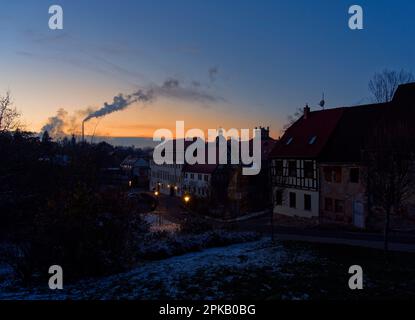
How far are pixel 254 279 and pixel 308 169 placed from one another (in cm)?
1962

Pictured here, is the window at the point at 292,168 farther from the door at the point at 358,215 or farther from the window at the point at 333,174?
the door at the point at 358,215

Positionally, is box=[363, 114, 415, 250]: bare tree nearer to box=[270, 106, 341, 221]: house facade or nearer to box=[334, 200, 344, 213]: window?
box=[334, 200, 344, 213]: window

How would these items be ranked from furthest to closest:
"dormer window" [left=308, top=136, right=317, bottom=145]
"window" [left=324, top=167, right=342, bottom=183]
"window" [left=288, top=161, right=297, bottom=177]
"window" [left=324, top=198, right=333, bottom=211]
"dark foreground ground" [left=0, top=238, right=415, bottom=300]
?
"window" [left=288, top=161, right=297, bottom=177] → "dormer window" [left=308, top=136, right=317, bottom=145] → "window" [left=324, top=198, right=333, bottom=211] → "window" [left=324, top=167, right=342, bottom=183] → "dark foreground ground" [left=0, top=238, right=415, bottom=300]

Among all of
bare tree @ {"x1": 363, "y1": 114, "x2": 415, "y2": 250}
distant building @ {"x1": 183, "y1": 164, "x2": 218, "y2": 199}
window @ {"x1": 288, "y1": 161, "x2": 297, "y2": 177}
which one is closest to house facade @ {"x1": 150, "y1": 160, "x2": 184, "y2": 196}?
distant building @ {"x1": 183, "y1": 164, "x2": 218, "y2": 199}

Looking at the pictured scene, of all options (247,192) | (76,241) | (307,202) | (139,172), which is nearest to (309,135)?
(307,202)

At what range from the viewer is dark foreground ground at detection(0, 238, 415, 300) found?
33.8 feet

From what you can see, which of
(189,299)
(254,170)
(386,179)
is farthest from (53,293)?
(254,170)

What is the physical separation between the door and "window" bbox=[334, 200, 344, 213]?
109 cm

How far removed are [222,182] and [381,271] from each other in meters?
32.9

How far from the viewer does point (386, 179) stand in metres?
15.0

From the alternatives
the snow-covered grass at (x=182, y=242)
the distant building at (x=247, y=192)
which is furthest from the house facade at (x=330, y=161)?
the snow-covered grass at (x=182, y=242)

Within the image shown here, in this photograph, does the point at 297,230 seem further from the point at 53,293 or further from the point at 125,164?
the point at 125,164

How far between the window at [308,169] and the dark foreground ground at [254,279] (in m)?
13.9

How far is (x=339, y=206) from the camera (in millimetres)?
27234
